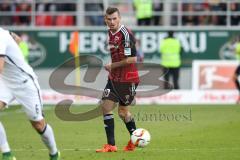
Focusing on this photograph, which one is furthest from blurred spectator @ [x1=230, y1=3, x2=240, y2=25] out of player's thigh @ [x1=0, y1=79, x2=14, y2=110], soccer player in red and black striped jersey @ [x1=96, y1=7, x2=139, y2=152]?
player's thigh @ [x1=0, y1=79, x2=14, y2=110]

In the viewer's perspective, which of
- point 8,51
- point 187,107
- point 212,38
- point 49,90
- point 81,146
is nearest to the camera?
point 8,51

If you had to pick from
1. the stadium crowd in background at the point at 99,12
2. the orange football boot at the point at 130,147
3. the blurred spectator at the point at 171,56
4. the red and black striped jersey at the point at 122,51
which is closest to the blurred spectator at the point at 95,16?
the stadium crowd in background at the point at 99,12

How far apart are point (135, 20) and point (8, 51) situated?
21401mm

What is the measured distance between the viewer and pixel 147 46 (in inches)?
1217

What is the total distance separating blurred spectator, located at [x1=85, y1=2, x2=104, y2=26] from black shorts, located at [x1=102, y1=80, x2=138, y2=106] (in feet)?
59.6

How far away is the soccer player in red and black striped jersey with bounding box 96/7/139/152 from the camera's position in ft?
42.5

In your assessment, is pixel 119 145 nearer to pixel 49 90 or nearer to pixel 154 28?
pixel 49 90

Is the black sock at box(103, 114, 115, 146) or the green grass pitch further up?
the black sock at box(103, 114, 115, 146)

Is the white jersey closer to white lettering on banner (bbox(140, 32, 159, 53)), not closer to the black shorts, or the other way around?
the black shorts

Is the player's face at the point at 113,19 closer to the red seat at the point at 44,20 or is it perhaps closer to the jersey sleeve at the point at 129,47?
the jersey sleeve at the point at 129,47

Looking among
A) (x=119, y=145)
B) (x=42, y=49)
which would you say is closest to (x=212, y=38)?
(x=42, y=49)

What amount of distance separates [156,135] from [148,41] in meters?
15.3

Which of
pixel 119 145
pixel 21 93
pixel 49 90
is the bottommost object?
pixel 49 90

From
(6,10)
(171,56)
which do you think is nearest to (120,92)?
(171,56)
